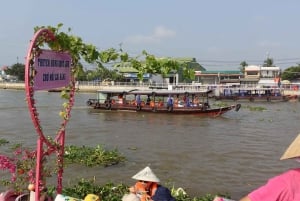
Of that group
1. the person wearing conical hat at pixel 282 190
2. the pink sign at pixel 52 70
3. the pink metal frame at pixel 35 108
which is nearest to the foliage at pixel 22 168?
the pink metal frame at pixel 35 108

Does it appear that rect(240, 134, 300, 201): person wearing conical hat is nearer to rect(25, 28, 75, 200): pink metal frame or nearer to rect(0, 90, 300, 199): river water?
rect(25, 28, 75, 200): pink metal frame

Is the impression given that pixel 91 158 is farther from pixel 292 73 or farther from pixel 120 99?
pixel 292 73

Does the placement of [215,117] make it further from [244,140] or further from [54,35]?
[54,35]

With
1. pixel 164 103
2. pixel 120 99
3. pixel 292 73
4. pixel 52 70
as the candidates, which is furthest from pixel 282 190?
pixel 292 73

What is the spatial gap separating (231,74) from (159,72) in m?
66.5

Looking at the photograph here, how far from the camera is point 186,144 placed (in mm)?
14125

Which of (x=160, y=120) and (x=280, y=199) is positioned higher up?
(x=280, y=199)

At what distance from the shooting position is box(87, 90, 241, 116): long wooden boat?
23.2 meters

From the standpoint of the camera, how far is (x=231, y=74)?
68.9 m

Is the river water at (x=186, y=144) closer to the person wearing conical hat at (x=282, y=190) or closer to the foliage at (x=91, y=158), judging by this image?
the foliage at (x=91, y=158)

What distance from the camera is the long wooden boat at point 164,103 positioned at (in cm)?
2323

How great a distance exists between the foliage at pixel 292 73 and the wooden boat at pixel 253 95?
27.7 metres

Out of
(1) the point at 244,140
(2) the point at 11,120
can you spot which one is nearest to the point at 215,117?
(1) the point at 244,140

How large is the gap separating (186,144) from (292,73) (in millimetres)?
59913
